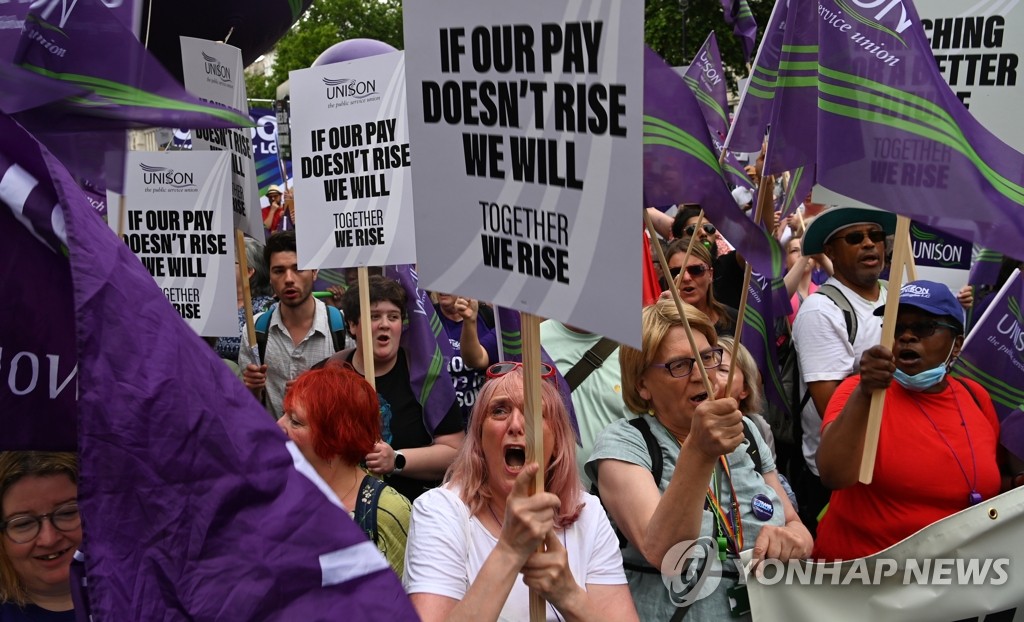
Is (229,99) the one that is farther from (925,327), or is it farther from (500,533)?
(925,327)

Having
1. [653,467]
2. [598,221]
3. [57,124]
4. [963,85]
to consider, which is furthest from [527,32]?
[963,85]

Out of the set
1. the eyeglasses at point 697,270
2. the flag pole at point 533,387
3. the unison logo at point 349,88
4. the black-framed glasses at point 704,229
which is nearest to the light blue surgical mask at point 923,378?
the eyeglasses at point 697,270

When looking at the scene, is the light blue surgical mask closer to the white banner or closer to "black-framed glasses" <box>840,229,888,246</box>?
the white banner

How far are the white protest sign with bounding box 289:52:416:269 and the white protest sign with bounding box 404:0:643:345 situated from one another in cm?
215

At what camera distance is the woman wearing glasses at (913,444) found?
368 centimetres

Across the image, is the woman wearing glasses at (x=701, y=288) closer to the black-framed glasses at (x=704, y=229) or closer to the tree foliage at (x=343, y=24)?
the black-framed glasses at (x=704, y=229)

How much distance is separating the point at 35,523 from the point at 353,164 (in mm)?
2677

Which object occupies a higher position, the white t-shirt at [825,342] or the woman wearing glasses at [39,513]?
the woman wearing glasses at [39,513]

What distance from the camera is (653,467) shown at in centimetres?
320

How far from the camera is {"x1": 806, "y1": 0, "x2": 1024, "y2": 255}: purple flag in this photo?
298 centimetres

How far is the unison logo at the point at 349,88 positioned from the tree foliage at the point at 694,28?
20103mm

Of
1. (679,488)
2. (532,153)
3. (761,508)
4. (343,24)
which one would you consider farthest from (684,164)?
(343,24)

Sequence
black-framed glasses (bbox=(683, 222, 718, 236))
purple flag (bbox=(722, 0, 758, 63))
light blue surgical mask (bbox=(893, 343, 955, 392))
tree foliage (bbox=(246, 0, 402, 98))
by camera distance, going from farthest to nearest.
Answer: tree foliage (bbox=(246, 0, 402, 98)) → purple flag (bbox=(722, 0, 758, 63)) → black-framed glasses (bbox=(683, 222, 718, 236)) → light blue surgical mask (bbox=(893, 343, 955, 392))

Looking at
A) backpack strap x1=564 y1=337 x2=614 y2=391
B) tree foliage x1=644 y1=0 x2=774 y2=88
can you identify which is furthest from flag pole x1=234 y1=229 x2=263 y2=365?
Result: tree foliage x1=644 y1=0 x2=774 y2=88
